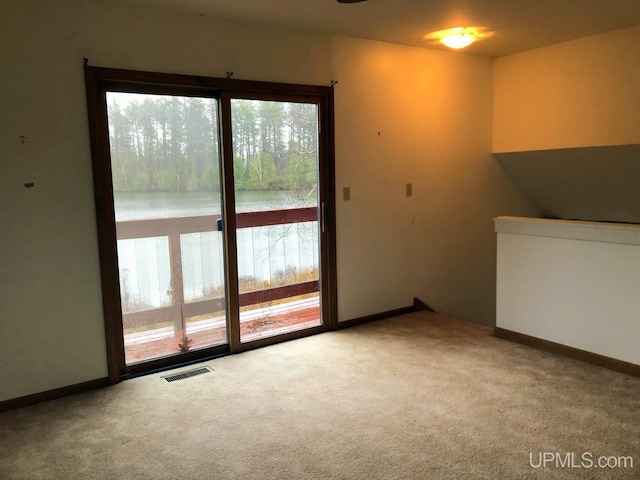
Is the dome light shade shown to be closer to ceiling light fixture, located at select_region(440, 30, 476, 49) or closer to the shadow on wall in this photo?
ceiling light fixture, located at select_region(440, 30, 476, 49)

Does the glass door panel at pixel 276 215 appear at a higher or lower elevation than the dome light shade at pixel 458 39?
lower

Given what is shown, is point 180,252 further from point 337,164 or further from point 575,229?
point 575,229

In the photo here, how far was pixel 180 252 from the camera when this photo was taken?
3371 mm

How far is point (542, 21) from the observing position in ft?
11.8

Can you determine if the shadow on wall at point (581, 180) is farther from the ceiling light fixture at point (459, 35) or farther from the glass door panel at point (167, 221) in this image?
the glass door panel at point (167, 221)

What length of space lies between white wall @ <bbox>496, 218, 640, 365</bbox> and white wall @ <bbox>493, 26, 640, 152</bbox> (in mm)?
1378

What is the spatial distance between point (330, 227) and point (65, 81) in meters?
2.16

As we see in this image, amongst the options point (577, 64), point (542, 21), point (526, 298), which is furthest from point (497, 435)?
point (577, 64)

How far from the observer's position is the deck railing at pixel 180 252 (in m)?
3.21

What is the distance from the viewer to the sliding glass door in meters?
3.08

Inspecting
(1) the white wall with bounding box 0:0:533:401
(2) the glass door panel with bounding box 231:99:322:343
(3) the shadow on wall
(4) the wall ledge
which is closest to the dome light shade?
(1) the white wall with bounding box 0:0:533:401

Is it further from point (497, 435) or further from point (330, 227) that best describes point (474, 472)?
point (330, 227)
